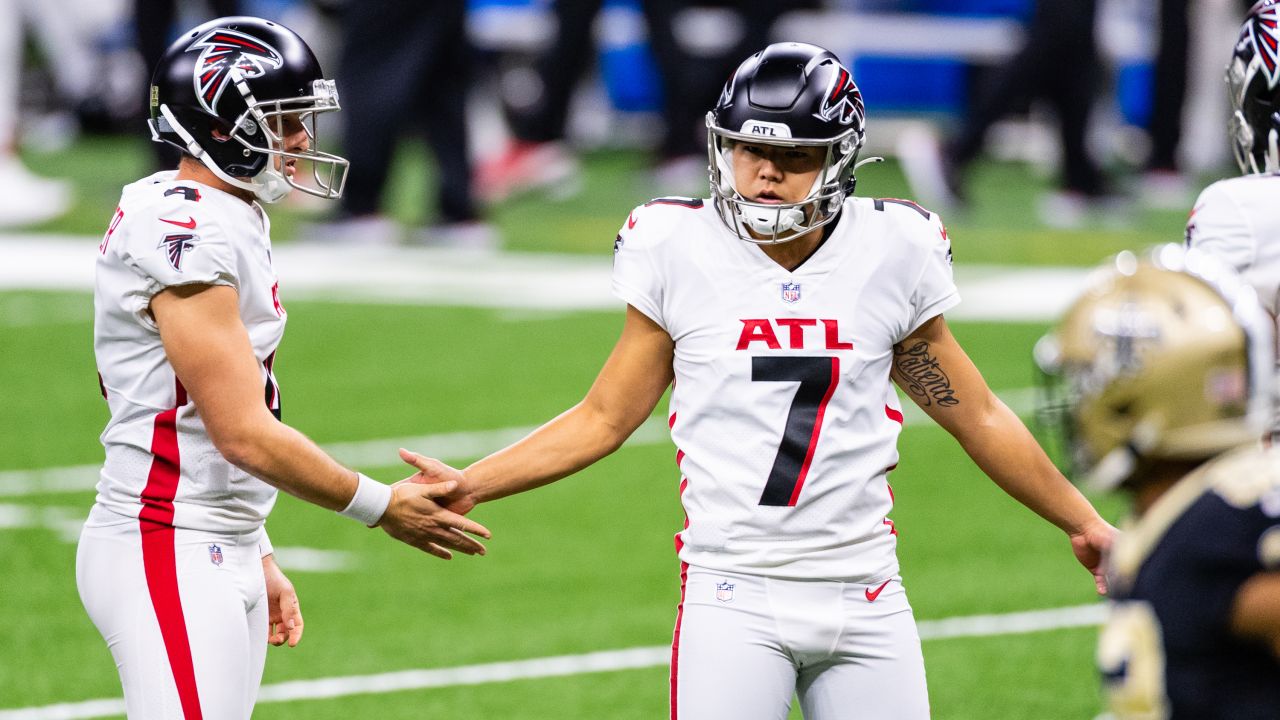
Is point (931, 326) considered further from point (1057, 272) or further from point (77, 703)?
point (1057, 272)

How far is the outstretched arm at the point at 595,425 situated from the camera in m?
4.19

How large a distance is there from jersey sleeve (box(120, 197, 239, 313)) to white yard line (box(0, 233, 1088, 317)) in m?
7.99

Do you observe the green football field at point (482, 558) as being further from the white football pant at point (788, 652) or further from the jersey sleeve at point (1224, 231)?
the white football pant at point (788, 652)

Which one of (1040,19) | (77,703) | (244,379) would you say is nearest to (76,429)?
(77,703)

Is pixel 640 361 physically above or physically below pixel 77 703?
above

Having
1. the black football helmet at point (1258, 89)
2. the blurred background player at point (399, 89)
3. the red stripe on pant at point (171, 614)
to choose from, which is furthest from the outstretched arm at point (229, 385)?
the blurred background player at point (399, 89)

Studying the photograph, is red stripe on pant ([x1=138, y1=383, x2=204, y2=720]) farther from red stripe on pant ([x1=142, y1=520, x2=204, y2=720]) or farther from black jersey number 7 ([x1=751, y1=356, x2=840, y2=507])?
black jersey number 7 ([x1=751, y1=356, x2=840, y2=507])

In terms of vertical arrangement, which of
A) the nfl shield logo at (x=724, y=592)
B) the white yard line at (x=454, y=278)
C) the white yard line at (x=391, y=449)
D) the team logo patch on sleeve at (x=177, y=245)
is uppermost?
the team logo patch on sleeve at (x=177, y=245)

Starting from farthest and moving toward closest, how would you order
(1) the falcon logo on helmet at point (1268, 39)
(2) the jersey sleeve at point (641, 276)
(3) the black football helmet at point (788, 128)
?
(1) the falcon logo on helmet at point (1268, 39)
(2) the jersey sleeve at point (641, 276)
(3) the black football helmet at point (788, 128)

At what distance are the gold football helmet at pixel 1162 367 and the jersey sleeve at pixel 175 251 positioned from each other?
1.80 metres

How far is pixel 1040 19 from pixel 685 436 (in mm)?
10612

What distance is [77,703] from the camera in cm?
605

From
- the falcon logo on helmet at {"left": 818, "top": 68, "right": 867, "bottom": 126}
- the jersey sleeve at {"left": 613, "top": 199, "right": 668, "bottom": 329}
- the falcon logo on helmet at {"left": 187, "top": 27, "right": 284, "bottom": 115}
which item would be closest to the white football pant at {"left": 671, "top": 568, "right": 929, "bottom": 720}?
the jersey sleeve at {"left": 613, "top": 199, "right": 668, "bottom": 329}

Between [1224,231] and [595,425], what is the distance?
152 cm
